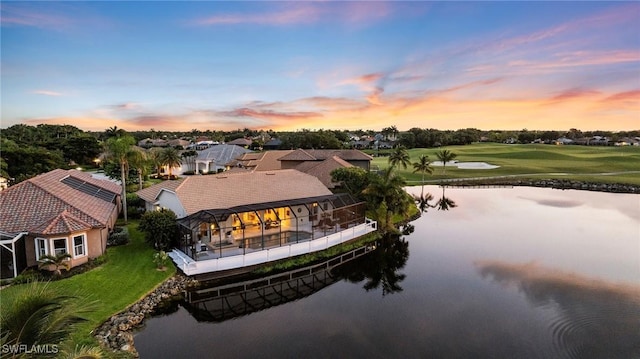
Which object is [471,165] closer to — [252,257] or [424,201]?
[424,201]

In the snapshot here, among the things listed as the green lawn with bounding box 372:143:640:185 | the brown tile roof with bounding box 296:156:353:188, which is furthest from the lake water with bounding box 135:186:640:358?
the green lawn with bounding box 372:143:640:185

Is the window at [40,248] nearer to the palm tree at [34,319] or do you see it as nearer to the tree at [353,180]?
the palm tree at [34,319]

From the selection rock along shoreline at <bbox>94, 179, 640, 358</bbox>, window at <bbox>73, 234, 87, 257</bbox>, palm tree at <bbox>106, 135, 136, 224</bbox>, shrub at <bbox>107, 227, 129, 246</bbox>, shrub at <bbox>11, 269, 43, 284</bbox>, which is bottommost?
rock along shoreline at <bbox>94, 179, 640, 358</bbox>

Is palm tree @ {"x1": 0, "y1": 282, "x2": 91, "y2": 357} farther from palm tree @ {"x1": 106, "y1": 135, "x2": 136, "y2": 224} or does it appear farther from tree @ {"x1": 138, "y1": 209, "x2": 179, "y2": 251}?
palm tree @ {"x1": 106, "y1": 135, "x2": 136, "y2": 224}

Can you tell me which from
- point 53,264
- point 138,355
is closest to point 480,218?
point 138,355

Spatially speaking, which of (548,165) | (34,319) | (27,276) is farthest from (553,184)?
(34,319)

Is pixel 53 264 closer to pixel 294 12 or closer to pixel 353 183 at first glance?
pixel 353 183

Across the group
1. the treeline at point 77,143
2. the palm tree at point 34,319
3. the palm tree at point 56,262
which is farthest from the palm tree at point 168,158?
the palm tree at point 34,319
